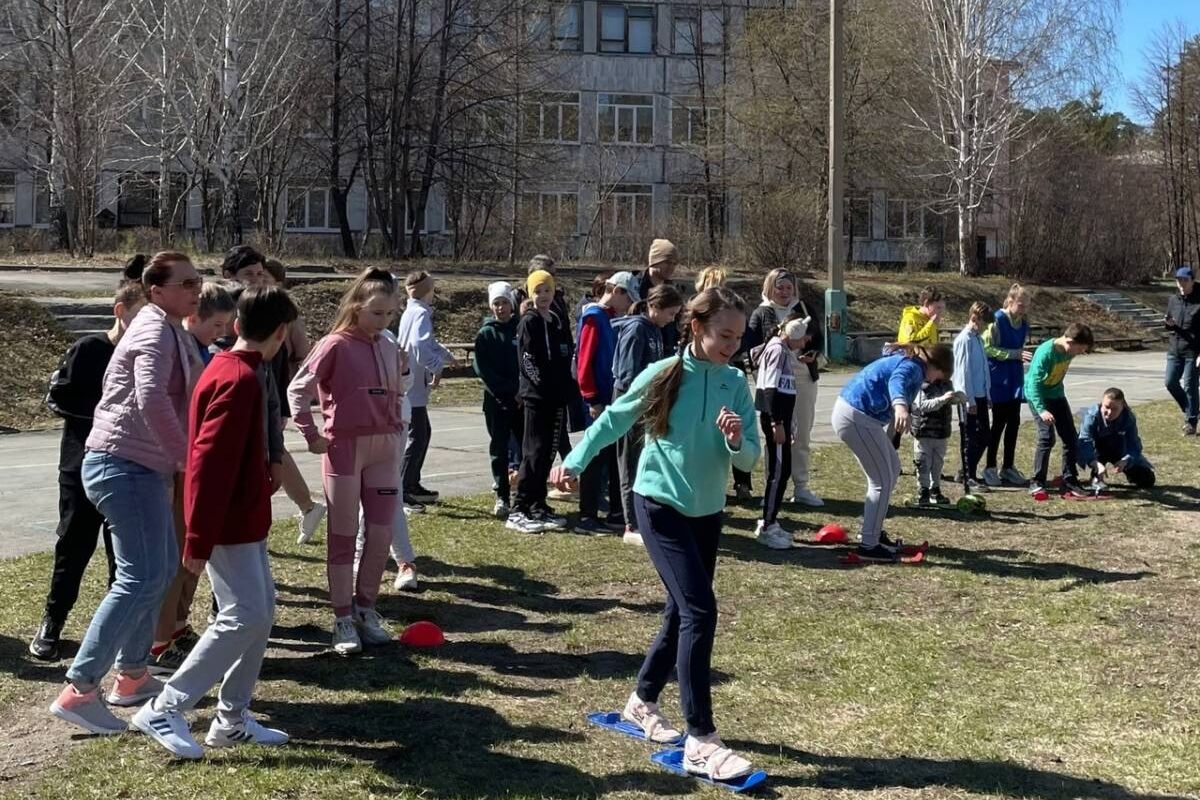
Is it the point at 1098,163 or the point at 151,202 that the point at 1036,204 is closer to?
the point at 1098,163

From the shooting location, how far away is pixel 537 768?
16.5ft

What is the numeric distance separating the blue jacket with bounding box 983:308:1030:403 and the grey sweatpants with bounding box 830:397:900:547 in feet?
13.1

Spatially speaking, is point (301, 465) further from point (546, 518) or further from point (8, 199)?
point (8, 199)

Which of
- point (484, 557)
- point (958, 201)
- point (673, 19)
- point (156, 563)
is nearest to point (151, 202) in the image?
point (673, 19)

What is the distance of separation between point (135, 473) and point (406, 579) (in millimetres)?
2797

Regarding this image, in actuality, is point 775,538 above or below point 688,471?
below

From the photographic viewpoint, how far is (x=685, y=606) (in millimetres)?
5012

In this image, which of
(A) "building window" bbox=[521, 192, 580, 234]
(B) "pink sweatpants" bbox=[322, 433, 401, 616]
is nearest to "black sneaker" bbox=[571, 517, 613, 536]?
(B) "pink sweatpants" bbox=[322, 433, 401, 616]

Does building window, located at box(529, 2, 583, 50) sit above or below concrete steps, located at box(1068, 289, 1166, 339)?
above

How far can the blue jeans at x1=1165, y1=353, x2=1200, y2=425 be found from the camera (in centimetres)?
1619

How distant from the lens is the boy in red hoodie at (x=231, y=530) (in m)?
4.87

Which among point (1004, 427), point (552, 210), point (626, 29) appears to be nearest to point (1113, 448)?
point (1004, 427)

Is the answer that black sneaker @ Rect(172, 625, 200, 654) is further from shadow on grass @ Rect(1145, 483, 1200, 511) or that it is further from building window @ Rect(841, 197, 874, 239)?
building window @ Rect(841, 197, 874, 239)

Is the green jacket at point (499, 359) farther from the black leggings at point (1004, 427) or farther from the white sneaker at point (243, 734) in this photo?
the white sneaker at point (243, 734)
